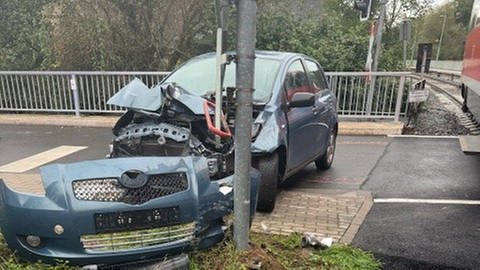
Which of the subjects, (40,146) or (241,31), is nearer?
(241,31)

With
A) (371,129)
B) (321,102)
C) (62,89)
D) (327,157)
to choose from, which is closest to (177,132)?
(321,102)

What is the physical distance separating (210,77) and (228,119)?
1.24 m

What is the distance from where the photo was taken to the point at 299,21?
13.8m

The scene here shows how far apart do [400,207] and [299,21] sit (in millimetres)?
9724

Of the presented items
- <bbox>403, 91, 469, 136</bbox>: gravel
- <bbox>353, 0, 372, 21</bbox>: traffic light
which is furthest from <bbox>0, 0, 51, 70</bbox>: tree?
<bbox>403, 91, 469, 136</bbox>: gravel

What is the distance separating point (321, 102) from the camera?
242 inches

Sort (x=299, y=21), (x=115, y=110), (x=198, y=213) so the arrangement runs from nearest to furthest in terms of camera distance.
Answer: (x=198, y=213), (x=115, y=110), (x=299, y=21)

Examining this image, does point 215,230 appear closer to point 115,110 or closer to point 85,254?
point 85,254

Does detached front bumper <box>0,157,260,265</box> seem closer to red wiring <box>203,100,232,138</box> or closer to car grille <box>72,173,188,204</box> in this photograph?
car grille <box>72,173,188,204</box>

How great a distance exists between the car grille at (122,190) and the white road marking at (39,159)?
174 inches

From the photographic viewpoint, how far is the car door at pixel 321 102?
19.7ft

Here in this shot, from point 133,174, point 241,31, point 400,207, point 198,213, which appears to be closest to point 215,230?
point 198,213

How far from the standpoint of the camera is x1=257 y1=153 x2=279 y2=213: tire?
4.50 metres

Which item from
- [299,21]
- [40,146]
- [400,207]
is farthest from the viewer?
[299,21]
